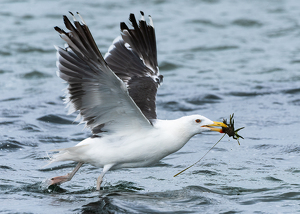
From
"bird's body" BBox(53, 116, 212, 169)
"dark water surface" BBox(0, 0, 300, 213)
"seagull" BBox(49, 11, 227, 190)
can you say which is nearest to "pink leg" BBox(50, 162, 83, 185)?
"seagull" BBox(49, 11, 227, 190)

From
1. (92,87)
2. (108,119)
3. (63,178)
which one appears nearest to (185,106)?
Answer: (63,178)

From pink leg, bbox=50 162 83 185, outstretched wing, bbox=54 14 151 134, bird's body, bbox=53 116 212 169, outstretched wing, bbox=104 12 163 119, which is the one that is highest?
outstretched wing, bbox=104 12 163 119

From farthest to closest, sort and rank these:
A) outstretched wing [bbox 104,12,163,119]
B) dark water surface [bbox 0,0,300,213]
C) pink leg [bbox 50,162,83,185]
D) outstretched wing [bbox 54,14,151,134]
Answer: outstretched wing [bbox 104,12,163,119], pink leg [bbox 50,162,83,185], dark water surface [bbox 0,0,300,213], outstretched wing [bbox 54,14,151,134]

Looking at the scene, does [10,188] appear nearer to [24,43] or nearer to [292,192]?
[292,192]

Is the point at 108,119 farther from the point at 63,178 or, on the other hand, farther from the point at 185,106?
the point at 185,106

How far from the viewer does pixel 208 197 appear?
672 cm

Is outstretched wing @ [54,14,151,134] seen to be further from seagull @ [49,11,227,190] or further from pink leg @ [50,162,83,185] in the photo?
pink leg @ [50,162,83,185]

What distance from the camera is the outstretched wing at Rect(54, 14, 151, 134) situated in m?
5.91

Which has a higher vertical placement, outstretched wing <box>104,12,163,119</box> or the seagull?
outstretched wing <box>104,12,163,119</box>

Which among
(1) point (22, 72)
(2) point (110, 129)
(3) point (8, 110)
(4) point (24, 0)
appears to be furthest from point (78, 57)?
(4) point (24, 0)

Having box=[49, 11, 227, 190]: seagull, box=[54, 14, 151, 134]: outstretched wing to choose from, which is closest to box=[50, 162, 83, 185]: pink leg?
box=[49, 11, 227, 190]: seagull

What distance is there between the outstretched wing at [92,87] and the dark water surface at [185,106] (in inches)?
37.7

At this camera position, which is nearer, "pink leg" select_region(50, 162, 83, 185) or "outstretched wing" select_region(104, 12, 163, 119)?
"pink leg" select_region(50, 162, 83, 185)

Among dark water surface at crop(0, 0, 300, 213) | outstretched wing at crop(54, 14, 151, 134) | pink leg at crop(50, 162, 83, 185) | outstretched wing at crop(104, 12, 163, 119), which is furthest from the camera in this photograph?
outstretched wing at crop(104, 12, 163, 119)
